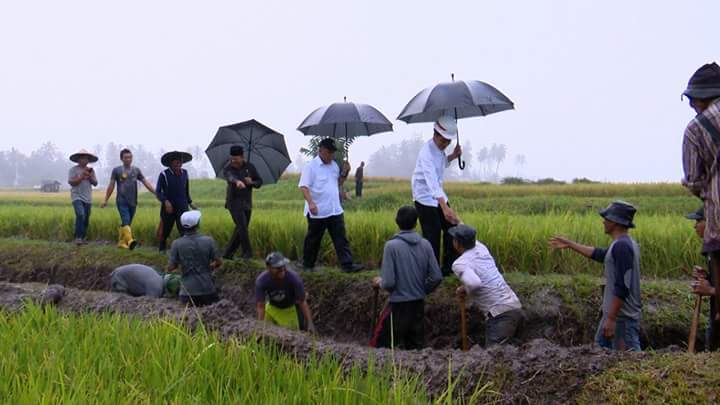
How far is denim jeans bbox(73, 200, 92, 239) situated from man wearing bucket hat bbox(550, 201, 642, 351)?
7.97m

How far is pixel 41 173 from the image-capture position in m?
125

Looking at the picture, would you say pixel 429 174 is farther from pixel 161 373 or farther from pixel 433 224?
pixel 161 373

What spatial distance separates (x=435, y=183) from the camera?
A: 5.52 metres

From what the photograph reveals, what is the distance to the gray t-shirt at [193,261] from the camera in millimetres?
5742

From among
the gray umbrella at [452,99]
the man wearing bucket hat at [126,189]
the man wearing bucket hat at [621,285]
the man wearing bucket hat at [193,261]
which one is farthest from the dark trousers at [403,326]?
the man wearing bucket hat at [126,189]

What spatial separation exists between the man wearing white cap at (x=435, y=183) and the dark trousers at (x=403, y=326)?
1004mm

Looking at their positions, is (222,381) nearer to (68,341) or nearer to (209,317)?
(68,341)

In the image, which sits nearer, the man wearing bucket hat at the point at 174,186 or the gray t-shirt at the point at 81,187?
the man wearing bucket hat at the point at 174,186

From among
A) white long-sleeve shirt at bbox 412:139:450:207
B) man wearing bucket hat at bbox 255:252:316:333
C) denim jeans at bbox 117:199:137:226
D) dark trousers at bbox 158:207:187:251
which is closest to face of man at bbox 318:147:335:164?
white long-sleeve shirt at bbox 412:139:450:207

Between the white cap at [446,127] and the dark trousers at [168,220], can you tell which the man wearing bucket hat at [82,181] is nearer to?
the dark trousers at [168,220]

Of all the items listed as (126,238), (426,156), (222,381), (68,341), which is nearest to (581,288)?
(426,156)

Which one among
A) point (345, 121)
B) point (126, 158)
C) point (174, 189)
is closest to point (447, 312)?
point (345, 121)

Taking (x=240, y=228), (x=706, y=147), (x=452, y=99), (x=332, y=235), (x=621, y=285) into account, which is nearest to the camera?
(x=706, y=147)

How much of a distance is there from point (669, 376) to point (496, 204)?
12938 mm
